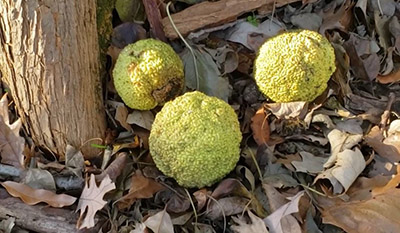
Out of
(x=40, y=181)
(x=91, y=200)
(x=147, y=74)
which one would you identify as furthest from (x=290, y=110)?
(x=40, y=181)

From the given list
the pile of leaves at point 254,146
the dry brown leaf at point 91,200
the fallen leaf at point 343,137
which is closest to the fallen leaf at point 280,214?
the pile of leaves at point 254,146

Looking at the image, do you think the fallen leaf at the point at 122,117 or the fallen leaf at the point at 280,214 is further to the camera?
the fallen leaf at the point at 122,117

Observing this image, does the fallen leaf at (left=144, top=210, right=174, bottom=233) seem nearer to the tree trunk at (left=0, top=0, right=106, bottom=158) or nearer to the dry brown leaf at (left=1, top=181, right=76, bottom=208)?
the dry brown leaf at (left=1, top=181, right=76, bottom=208)

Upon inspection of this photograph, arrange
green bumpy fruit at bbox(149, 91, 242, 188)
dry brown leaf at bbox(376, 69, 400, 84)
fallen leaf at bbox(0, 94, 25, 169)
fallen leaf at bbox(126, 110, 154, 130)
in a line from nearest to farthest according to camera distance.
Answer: green bumpy fruit at bbox(149, 91, 242, 188) < fallen leaf at bbox(0, 94, 25, 169) < fallen leaf at bbox(126, 110, 154, 130) < dry brown leaf at bbox(376, 69, 400, 84)

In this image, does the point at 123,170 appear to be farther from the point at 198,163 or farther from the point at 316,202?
the point at 316,202

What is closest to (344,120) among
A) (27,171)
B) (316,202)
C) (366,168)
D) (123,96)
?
(366,168)

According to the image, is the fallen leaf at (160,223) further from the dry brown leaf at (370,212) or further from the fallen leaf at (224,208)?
the dry brown leaf at (370,212)

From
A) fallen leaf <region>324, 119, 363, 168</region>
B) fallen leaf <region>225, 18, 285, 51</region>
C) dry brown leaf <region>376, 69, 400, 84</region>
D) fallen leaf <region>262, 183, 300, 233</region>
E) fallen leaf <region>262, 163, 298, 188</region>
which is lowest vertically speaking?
fallen leaf <region>262, 183, 300, 233</region>

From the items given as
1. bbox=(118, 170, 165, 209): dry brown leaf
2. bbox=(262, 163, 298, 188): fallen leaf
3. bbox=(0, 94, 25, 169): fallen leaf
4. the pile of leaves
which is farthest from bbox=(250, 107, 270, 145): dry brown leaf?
bbox=(0, 94, 25, 169): fallen leaf

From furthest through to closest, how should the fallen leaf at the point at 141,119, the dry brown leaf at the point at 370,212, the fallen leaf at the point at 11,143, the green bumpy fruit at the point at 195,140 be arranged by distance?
the fallen leaf at the point at 141,119 < the fallen leaf at the point at 11,143 < the green bumpy fruit at the point at 195,140 < the dry brown leaf at the point at 370,212
